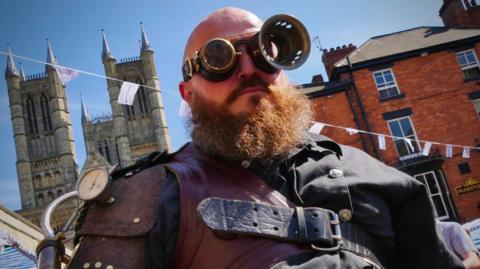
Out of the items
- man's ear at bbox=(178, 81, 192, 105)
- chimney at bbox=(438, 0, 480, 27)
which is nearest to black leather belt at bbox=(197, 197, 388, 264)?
man's ear at bbox=(178, 81, 192, 105)

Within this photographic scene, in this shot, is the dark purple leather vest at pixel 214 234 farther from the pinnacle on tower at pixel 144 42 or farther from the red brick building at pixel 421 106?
the pinnacle on tower at pixel 144 42

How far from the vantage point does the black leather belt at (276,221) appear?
1.16 metres

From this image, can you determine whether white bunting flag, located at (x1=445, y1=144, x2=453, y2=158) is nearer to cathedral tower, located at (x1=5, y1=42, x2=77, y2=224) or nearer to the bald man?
the bald man

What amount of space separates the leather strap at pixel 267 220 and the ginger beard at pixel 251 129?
11.8 inches

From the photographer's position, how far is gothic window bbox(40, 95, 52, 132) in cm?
6019

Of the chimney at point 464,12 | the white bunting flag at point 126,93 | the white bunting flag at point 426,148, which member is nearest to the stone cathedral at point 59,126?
the chimney at point 464,12

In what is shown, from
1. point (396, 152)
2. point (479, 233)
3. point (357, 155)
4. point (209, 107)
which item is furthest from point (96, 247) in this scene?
point (396, 152)

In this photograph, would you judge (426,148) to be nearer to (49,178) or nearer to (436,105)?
(436,105)

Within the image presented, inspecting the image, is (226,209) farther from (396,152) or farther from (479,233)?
(396,152)

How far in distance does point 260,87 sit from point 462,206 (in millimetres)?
18690

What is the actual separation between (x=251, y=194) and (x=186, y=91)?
0.76 metres

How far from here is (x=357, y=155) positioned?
1724 millimetres

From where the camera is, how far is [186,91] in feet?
5.99

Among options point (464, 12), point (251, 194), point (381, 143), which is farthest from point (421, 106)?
point (251, 194)
